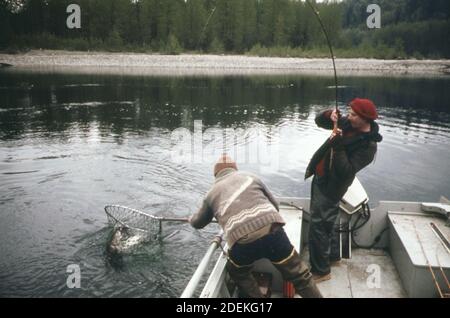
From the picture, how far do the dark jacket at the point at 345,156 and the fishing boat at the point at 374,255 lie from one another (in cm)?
92

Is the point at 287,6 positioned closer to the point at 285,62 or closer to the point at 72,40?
the point at 285,62

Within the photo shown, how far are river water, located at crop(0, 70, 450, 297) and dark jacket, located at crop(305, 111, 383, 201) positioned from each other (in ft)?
11.6

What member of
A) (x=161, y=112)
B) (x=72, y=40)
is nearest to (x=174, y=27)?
(x=72, y=40)

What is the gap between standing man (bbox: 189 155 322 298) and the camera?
3893mm

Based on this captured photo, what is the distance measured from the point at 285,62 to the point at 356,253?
75531 mm

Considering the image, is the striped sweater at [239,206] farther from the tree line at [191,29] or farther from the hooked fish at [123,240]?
the tree line at [191,29]

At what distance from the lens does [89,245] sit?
821 centimetres

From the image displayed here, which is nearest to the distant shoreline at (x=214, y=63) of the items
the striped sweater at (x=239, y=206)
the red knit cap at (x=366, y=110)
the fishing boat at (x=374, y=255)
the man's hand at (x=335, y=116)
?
the fishing boat at (x=374, y=255)

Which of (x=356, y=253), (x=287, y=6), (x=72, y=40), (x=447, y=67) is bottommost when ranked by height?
(x=356, y=253)

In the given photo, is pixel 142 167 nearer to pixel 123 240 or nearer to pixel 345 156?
pixel 123 240

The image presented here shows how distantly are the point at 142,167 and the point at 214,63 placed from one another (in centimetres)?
6326

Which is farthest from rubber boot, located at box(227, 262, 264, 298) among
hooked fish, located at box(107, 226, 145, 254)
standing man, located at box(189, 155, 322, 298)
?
hooked fish, located at box(107, 226, 145, 254)
